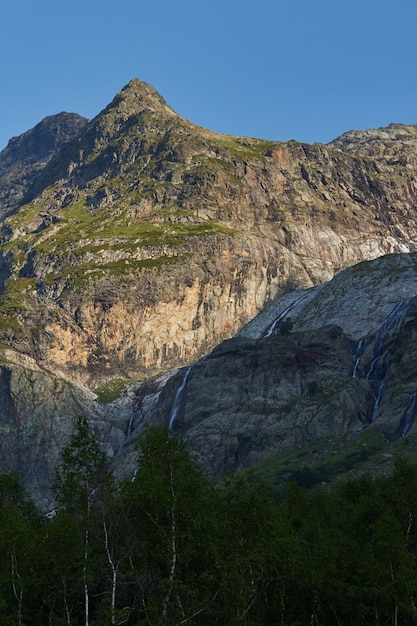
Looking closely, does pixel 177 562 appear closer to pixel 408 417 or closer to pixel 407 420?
pixel 407 420

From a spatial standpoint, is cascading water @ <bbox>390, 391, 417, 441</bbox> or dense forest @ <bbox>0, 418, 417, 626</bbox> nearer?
dense forest @ <bbox>0, 418, 417, 626</bbox>

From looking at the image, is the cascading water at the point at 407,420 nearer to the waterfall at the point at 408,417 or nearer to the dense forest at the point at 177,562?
the waterfall at the point at 408,417

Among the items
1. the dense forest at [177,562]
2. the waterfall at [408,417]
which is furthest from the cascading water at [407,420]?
the dense forest at [177,562]

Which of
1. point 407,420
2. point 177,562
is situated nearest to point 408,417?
point 407,420

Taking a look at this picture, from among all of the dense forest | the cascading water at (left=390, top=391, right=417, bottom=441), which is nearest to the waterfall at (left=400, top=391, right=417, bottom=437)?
the cascading water at (left=390, top=391, right=417, bottom=441)

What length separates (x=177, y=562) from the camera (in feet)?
168

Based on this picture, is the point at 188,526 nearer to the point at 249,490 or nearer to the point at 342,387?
the point at 249,490

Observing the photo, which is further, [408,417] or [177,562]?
[408,417]

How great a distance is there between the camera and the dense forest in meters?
49.7

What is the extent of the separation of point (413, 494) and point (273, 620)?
2010cm

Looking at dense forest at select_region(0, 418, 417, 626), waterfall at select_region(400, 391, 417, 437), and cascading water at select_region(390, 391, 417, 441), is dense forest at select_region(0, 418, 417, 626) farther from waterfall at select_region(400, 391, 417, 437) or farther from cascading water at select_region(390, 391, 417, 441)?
waterfall at select_region(400, 391, 417, 437)

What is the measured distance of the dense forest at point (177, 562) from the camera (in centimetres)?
4972

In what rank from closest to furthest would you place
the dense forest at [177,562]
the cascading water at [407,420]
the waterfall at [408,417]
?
the dense forest at [177,562], the cascading water at [407,420], the waterfall at [408,417]

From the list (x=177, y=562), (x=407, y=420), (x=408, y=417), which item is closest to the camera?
(x=177, y=562)
